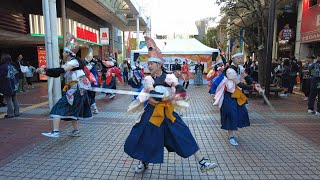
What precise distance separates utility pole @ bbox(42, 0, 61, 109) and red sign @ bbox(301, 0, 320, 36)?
12637 millimetres

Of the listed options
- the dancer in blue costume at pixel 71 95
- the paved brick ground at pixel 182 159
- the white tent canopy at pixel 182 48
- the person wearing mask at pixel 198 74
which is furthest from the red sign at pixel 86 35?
the dancer in blue costume at pixel 71 95

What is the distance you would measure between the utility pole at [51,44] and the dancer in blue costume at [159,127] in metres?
4.69

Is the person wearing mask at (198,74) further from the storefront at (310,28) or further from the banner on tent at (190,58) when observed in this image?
the storefront at (310,28)

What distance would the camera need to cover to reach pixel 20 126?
6.49 m

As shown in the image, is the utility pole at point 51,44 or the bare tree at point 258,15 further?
the bare tree at point 258,15

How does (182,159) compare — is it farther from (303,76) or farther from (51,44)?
(303,76)

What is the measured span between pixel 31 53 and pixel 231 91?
18.5 m

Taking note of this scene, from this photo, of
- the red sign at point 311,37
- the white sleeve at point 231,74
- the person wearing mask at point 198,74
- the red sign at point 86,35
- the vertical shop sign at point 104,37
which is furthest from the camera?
the vertical shop sign at point 104,37

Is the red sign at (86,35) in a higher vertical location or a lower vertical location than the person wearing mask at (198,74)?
higher

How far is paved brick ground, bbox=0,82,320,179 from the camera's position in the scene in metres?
3.78

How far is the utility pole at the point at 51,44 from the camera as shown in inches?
292

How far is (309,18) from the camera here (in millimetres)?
15102

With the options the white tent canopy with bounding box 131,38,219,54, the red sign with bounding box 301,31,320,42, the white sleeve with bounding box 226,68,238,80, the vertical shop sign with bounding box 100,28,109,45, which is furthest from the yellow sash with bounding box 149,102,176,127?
the vertical shop sign with bounding box 100,28,109,45

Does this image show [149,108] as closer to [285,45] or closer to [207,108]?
[207,108]
